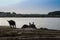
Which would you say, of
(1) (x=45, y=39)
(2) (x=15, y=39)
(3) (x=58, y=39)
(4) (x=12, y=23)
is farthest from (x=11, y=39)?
(4) (x=12, y=23)

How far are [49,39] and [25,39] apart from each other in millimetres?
540

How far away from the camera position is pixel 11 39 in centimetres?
458

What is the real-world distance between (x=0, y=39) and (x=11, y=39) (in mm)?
265

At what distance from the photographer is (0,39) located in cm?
463

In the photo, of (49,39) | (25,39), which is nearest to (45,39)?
(49,39)

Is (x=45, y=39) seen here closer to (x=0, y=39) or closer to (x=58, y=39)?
(x=58, y=39)

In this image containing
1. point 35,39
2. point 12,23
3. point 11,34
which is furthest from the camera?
point 12,23

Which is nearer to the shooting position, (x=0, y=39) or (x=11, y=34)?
(x=0, y=39)

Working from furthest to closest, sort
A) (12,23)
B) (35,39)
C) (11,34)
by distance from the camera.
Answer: (12,23)
(11,34)
(35,39)

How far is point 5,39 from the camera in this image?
15.1ft

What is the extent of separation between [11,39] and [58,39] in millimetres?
1064

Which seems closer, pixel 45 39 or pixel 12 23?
pixel 45 39

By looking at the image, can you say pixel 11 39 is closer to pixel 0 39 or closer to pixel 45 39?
pixel 0 39

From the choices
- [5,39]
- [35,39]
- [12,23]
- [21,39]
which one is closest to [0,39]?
[5,39]
